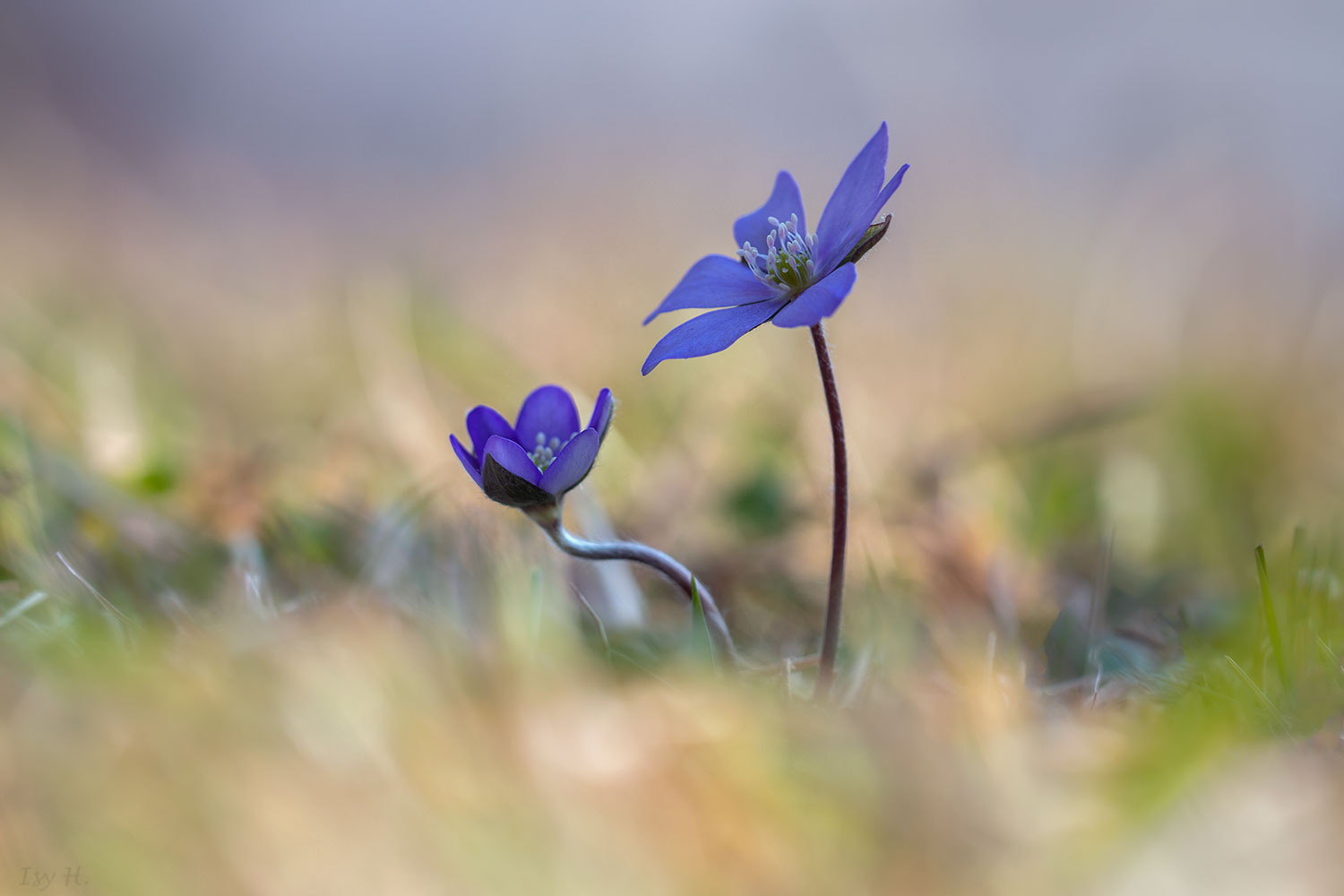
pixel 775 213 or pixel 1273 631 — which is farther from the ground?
pixel 775 213

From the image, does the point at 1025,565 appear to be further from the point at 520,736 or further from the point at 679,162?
the point at 679,162

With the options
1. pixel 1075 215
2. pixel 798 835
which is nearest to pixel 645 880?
pixel 798 835

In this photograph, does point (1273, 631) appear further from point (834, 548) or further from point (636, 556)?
point (636, 556)

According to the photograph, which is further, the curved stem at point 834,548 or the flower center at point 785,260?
the flower center at point 785,260

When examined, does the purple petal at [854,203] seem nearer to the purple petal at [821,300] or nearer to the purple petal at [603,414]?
the purple petal at [821,300]

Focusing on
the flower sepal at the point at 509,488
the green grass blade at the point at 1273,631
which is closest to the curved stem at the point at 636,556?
the flower sepal at the point at 509,488

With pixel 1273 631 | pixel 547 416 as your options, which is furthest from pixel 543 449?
pixel 1273 631
